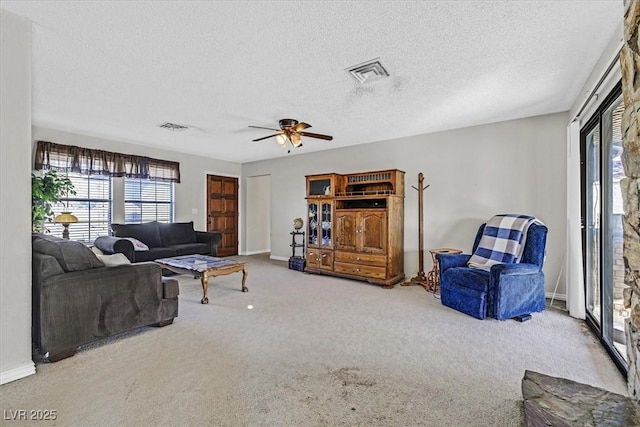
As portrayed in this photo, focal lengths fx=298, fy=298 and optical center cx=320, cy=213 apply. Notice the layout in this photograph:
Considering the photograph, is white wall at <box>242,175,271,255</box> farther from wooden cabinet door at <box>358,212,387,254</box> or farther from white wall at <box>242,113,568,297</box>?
wooden cabinet door at <box>358,212,387,254</box>

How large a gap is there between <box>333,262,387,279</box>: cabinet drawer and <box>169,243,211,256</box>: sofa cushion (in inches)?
103

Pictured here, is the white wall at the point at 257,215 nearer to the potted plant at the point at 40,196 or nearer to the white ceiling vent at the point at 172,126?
the white ceiling vent at the point at 172,126

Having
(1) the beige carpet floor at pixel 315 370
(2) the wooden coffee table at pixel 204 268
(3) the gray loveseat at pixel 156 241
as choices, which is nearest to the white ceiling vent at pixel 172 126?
(3) the gray loveseat at pixel 156 241

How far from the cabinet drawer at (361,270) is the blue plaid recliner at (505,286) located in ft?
4.08

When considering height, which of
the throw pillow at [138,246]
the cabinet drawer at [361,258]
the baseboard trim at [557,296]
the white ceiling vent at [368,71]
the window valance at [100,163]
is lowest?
the baseboard trim at [557,296]

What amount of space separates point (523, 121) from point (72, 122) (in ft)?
21.1

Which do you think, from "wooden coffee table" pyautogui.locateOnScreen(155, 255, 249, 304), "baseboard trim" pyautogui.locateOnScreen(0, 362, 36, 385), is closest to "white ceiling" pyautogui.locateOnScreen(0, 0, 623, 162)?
"wooden coffee table" pyautogui.locateOnScreen(155, 255, 249, 304)

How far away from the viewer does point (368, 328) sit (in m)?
2.89

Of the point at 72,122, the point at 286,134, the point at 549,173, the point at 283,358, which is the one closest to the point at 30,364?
the point at 283,358

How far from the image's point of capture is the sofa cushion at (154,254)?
484 cm

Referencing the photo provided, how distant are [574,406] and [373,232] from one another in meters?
3.49

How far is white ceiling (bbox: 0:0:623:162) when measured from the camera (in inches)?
76.4

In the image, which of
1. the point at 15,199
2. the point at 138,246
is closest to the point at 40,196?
the point at 138,246

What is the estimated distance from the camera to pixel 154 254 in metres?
5.00
